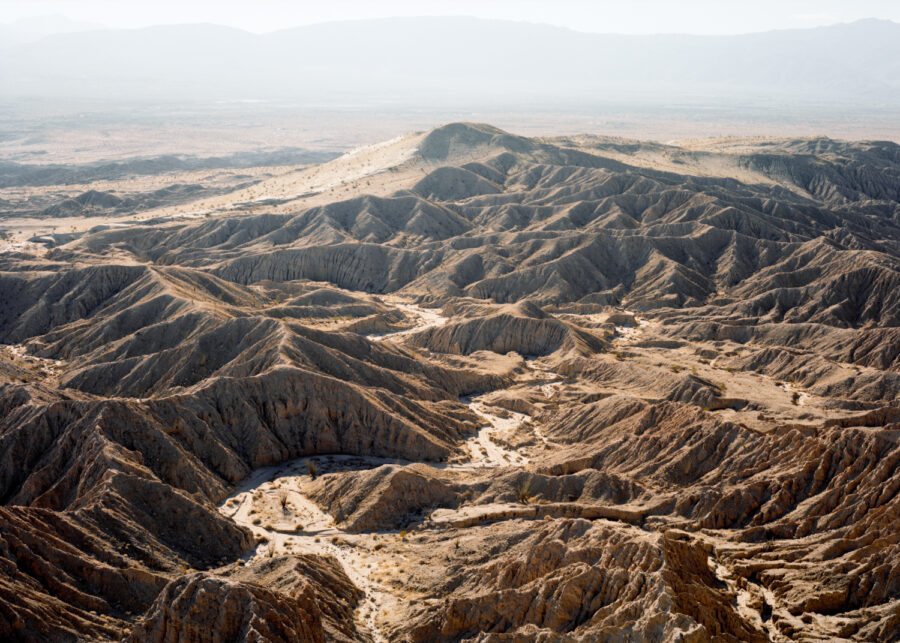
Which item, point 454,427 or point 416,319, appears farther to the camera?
point 416,319

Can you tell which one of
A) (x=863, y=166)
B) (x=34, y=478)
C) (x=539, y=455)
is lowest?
(x=539, y=455)

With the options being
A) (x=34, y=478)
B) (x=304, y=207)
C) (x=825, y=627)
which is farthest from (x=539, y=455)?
(x=304, y=207)

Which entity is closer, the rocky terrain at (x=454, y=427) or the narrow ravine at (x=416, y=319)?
the rocky terrain at (x=454, y=427)

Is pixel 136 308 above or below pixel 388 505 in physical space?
above

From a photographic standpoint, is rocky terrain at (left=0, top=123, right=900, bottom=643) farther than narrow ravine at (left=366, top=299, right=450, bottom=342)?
No

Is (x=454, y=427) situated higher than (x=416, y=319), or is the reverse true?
(x=416, y=319)

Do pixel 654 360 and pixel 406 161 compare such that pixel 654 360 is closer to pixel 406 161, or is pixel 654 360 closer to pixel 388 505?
pixel 388 505

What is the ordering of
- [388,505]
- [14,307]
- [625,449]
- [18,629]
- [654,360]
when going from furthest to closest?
[14,307] → [654,360] → [625,449] → [388,505] → [18,629]

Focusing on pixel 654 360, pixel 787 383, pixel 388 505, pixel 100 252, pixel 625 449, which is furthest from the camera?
pixel 100 252
